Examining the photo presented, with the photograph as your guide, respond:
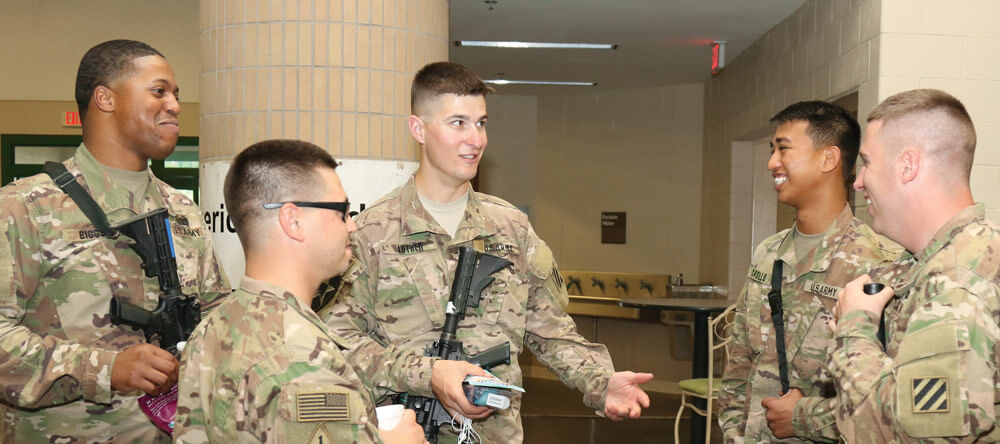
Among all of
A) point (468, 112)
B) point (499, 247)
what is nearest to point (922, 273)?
point (499, 247)

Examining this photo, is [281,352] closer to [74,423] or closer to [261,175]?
[261,175]

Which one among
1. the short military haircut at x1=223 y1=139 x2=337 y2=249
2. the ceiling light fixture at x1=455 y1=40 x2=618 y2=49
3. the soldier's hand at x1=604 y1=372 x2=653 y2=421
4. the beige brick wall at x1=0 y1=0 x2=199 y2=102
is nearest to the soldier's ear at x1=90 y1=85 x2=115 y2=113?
the short military haircut at x1=223 y1=139 x2=337 y2=249

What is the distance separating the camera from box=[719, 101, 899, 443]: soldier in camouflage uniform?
2.34 m

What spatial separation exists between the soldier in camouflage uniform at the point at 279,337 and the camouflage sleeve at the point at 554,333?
2.68 ft

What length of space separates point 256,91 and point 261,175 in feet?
8.02

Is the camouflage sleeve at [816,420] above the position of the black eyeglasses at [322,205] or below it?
below

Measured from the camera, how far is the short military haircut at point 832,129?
2559 millimetres

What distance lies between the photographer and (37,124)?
25.4ft

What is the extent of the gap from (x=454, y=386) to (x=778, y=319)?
3.63 ft

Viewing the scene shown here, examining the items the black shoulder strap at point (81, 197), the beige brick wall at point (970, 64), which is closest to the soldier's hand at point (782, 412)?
the black shoulder strap at point (81, 197)

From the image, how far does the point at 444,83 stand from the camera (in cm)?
228

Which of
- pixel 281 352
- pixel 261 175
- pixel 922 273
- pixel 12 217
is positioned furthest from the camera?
pixel 12 217

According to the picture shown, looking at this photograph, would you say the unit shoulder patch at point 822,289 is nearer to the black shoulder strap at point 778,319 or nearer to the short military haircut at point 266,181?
the black shoulder strap at point 778,319

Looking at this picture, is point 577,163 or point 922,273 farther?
point 577,163
